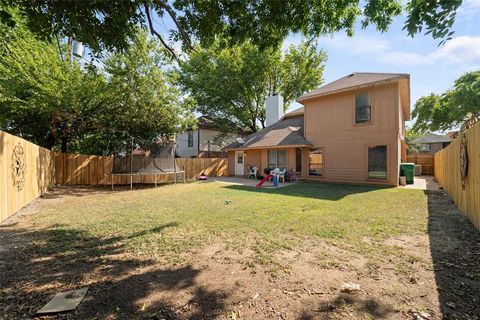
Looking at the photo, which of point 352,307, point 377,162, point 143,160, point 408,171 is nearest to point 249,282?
point 352,307

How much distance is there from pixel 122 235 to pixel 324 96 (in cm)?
1353

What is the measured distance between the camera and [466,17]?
2.57 m

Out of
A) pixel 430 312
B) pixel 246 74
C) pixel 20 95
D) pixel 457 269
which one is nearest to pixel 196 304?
pixel 430 312

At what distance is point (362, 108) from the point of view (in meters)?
13.2

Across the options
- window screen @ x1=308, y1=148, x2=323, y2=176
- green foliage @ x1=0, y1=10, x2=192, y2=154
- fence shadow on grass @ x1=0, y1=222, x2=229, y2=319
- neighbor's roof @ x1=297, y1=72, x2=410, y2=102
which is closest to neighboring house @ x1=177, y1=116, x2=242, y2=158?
green foliage @ x1=0, y1=10, x2=192, y2=154

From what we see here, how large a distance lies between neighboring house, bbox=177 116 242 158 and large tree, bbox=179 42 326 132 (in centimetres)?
156

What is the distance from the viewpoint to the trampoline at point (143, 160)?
14.0 meters

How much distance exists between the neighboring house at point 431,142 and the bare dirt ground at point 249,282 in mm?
43396

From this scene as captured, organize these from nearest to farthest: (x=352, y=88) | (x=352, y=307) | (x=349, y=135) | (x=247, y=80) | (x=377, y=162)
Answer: (x=352, y=307) < (x=377, y=162) < (x=352, y=88) < (x=349, y=135) < (x=247, y=80)

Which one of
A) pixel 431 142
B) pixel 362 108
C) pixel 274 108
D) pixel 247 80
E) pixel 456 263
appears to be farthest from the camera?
pixel 431 142

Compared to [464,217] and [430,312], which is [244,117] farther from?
[430,312]

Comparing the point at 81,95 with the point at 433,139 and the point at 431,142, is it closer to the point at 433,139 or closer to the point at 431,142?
the point at 431,142

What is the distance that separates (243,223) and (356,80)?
12437mm

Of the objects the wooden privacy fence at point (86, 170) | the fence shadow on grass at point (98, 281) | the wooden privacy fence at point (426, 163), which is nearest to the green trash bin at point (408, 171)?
the wooden privacy fence at point (426, 163)
